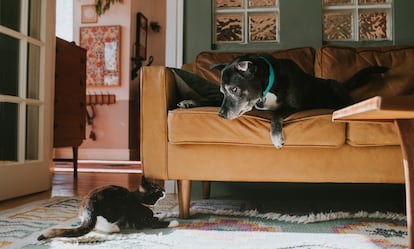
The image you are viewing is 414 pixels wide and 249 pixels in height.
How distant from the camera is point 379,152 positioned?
1.55 metres

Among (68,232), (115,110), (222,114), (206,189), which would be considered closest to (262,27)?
(206,189)

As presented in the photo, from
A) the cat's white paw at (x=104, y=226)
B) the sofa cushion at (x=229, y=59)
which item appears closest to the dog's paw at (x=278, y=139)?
the cat's white paw at (x=104, y=226)

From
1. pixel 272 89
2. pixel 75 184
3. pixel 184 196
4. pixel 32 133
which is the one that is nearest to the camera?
pixel 184 196

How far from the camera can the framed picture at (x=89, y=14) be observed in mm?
5121

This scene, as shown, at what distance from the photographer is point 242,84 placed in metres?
1.68

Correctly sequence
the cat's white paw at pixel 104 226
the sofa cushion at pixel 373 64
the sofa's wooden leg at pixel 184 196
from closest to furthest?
the cat's white paw at pixel 104 226
the sofa's wooden leg at pixel 184 196
the sofa cushion at pixel 373 64

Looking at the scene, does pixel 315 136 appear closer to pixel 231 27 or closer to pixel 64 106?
pixel 231 27

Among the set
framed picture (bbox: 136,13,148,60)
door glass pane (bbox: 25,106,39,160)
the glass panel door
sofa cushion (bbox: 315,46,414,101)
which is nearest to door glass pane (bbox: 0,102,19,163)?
the glass panel door

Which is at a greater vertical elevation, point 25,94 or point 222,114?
point 25,94

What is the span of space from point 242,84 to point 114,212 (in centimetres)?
74

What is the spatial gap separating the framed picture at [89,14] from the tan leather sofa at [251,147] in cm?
390

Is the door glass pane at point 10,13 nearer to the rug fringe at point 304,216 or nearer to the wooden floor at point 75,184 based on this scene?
the wooden floor at point 75,184

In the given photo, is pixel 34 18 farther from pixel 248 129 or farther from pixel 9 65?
pixel 248 129

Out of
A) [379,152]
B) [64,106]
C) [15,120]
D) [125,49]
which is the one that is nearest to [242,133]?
[379,152]
